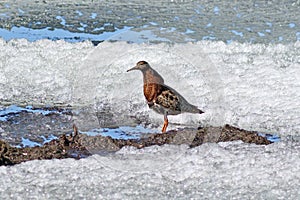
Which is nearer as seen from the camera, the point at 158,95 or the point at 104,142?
the point at 104,142

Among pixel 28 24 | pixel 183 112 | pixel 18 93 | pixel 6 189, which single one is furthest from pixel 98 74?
pixel 6 189

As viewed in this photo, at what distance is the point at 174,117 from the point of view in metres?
5.86

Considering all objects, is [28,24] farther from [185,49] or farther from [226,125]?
[226,125]

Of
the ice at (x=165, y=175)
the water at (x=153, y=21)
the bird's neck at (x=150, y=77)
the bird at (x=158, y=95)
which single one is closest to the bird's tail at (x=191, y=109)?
the bird at (x=158, y=95)

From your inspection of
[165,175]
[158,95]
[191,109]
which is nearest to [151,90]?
[158,95]

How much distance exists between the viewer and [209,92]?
6461mm

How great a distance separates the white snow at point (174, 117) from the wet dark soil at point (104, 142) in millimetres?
204

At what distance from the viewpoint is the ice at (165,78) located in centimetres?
594

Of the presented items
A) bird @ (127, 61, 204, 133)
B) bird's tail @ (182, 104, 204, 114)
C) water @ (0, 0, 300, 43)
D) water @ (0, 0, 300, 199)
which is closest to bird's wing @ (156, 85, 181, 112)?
bird @ (127, 61, 204, 133)

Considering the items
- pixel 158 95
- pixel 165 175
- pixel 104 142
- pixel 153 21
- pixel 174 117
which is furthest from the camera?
pixel 153 21

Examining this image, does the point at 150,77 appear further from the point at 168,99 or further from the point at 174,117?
the point at 174,117

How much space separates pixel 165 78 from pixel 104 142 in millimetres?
1677

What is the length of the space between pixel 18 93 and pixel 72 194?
2558 millimetres

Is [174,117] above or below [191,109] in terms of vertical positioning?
below
